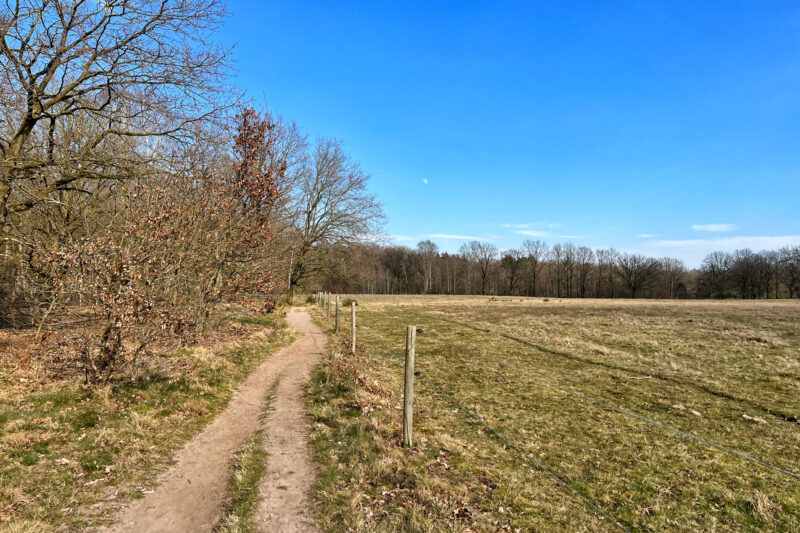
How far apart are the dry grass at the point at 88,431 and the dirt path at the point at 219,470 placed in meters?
0.27

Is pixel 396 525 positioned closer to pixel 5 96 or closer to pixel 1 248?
pixel 5 96

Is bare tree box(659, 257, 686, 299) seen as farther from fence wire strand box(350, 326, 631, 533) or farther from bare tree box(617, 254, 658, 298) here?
fence wire strand box(350, 326, 631, 533)

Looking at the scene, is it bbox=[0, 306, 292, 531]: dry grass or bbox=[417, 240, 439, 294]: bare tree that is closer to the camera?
bbox=[0, 306, 292, 531]: dry grass

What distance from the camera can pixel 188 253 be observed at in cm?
804

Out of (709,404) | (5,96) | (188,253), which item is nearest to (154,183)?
(188,253)

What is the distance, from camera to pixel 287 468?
17.3ft

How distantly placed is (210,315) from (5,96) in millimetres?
7407

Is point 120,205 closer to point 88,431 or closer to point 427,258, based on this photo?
point 88,431

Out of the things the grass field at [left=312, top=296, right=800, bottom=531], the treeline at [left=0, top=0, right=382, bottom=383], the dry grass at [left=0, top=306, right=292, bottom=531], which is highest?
the treeline at [left=0, top=0, right=382, bottom=383]

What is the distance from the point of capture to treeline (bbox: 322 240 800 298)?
8788 cm

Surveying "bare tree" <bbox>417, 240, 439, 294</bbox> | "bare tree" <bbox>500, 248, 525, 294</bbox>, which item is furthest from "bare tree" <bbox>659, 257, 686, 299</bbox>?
"bare tree" <bbox>417, 240, 439, 294</bbox>

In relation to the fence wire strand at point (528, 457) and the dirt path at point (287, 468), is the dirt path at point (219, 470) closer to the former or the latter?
the dirt path at point (287, 468)

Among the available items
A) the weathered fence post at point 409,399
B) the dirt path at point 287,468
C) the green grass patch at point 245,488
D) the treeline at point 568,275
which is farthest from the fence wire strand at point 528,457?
the treeline at point 568,275

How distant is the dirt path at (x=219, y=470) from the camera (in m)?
4.06
